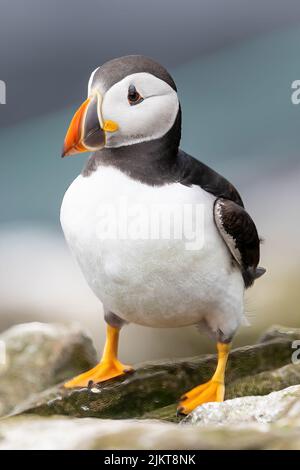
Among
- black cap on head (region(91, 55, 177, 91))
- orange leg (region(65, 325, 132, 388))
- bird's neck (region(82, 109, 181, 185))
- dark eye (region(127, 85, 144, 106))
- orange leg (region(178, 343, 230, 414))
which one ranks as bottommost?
orange leg (region(178, 343, 230, 414))

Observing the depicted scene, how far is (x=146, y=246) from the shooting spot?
6.74 ft

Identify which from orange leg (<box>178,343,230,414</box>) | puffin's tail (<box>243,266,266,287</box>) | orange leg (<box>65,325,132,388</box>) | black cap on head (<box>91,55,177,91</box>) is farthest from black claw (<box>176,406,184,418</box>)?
black cap on head (<box>91,55,177,91</box>)

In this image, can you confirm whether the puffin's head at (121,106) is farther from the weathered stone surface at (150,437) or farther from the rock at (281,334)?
the rock at (281,334)

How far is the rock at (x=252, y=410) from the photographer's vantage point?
186 centimetres

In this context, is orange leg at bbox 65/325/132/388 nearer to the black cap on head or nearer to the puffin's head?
the puffin's head

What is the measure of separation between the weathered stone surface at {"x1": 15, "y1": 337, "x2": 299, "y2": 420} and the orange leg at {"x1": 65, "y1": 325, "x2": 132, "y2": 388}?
1.1 inches

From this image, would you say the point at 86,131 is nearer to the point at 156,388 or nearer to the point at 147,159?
the point at 147,159

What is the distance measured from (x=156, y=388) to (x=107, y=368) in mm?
157

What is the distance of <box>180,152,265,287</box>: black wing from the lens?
7.09 feet

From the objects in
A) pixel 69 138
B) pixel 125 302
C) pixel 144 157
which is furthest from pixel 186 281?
pixel 69 138

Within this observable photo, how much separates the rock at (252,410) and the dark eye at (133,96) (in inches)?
29.9

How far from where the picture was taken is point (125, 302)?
7.14ft
